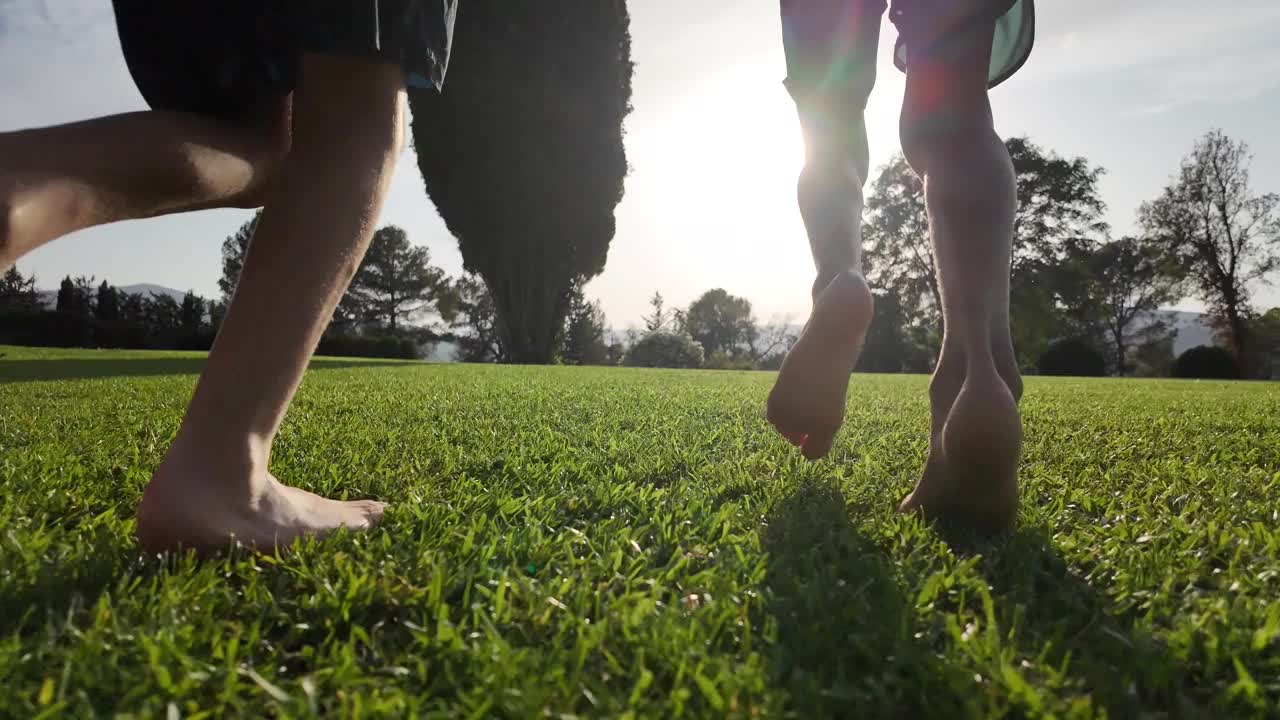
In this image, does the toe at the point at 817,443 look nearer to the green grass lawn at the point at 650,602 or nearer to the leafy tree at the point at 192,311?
the green grass lawn at the point at 650,602

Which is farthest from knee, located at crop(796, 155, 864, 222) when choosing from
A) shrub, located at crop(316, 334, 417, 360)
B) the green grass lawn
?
shrub, located at crop(316, 334, 417, 360)

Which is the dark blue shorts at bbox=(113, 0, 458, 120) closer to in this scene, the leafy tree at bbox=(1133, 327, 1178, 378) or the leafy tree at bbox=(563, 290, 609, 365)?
the leafy tree at bbox=(563, 290, 609, 365)

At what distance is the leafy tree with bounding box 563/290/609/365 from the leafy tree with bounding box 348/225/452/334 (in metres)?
12.5

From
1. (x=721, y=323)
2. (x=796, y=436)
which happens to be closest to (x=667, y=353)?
(x=721, y=323)

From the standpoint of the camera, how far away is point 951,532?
1.27m

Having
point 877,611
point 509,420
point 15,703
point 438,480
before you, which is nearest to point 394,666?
point 15,703

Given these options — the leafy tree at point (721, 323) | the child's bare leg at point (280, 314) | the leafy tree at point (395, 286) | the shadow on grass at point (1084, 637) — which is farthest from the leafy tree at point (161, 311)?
the shadow on grass at point (1084, 637)

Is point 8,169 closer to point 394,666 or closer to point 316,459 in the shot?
point 394,666

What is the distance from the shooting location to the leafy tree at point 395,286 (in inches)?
1726

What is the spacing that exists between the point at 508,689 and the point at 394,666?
160 mm

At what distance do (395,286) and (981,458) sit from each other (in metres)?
46.5

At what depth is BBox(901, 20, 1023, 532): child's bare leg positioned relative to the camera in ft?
4.00

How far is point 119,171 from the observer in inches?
35.2

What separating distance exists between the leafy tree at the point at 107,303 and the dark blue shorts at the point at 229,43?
32480 mm
